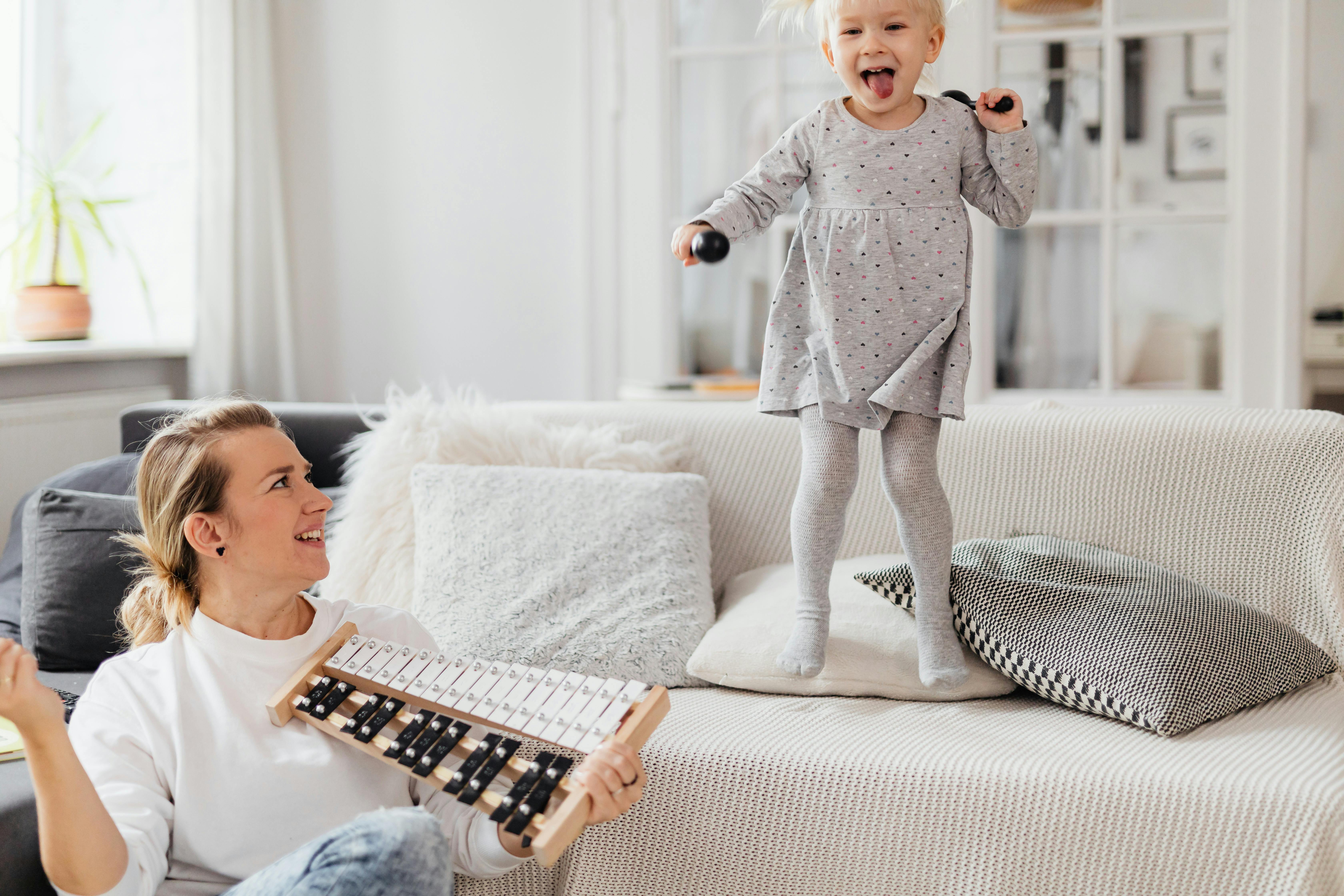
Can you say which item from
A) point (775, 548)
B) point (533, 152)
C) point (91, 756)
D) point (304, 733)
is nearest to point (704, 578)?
point (775, 548)

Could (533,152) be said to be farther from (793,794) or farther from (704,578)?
(793,794)

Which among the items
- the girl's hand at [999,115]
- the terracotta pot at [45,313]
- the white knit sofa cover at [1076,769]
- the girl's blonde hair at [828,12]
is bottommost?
the white knit sofa cover at [1076,769]

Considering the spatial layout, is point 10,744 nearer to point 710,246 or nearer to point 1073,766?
point 710,246

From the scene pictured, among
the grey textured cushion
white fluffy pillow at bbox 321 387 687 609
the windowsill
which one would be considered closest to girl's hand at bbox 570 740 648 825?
white fluffy pillow at bbox 321 387 687 609

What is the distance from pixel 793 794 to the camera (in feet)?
3.86

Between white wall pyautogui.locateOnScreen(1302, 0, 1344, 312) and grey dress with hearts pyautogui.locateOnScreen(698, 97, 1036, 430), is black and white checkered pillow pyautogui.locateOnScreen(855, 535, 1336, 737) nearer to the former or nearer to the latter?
grey dress with hearts pyautogui.locateOnScreen(698, 97, 1036, 430)

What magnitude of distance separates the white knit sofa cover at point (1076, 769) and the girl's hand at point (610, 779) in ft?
0.93

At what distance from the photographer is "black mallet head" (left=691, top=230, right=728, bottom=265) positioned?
1168 millimetres

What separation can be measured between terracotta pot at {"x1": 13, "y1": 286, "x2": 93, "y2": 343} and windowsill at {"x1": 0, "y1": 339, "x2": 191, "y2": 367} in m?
0.02

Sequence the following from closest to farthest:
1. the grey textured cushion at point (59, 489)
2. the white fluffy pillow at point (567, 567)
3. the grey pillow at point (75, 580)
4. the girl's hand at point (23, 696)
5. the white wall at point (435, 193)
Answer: the girl's hand at point (23, 696) → the white fluffy pillow at point (567, 567) → the grey pillow at point (75, 580) → the grey textured cushion at point (59, 489) → the white wall at point (435, 193)

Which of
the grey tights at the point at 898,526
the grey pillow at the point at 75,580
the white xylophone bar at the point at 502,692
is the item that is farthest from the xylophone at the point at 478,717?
the grey pillow at the point at 75,580

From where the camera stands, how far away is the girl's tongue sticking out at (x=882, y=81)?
4.10 ft

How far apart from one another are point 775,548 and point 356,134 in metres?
1.95

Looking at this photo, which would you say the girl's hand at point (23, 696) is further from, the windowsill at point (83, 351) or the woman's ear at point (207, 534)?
the windowsill at point (83, 351)
